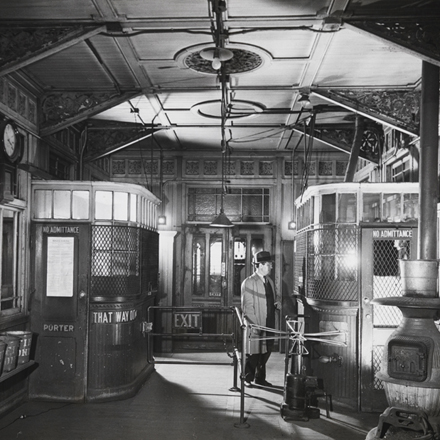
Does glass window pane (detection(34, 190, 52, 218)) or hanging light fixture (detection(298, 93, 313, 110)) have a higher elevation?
hanging light fixture (detection(298, 93, 313, 110))

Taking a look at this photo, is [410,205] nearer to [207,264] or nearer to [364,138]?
[364,138]

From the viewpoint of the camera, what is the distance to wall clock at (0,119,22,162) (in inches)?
226

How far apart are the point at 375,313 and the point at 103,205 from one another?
3938 millimetres

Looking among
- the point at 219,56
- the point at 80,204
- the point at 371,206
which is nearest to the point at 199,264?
the point at 80,204

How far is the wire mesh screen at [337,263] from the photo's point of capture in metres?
6.32

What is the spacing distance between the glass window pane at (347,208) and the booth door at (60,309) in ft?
11.3

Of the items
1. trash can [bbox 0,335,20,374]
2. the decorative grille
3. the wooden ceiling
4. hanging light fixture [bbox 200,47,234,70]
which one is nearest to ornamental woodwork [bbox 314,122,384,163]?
the wooden ceiling

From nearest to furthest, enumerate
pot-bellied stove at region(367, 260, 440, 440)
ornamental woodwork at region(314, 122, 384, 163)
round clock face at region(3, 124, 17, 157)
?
pot-bellied stove at region(367, 260, 440, 440) → round clock face at region(3, 124, 17, 157) → ornamental woodwork at region(314, 122, 384, 163)

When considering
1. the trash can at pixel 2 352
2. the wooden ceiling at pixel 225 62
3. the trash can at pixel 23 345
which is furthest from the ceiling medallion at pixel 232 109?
the trash can at pixel 2 352

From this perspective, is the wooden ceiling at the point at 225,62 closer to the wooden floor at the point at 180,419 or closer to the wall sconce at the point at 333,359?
the wall sconce at the point at 333,359

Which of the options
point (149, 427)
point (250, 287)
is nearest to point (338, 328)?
point (250, 287)

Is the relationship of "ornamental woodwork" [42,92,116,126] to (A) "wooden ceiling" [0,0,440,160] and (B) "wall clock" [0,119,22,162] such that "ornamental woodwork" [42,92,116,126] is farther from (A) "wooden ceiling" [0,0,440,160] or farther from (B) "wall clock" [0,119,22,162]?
(B) "wall clock" [0,119,22,162]

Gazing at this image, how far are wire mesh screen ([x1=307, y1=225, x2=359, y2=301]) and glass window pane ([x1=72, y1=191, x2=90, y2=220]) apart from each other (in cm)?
323

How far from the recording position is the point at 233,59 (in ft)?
19.7
